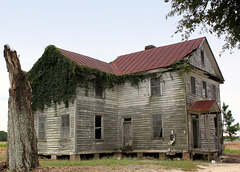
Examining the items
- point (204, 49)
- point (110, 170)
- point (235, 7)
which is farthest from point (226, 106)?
point (110, 170)

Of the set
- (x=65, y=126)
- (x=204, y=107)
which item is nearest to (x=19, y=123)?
(x=65, y=126)

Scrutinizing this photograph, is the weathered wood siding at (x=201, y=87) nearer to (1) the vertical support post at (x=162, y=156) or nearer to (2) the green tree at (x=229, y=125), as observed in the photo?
(1) the vertical support post at (x=162, y=156)

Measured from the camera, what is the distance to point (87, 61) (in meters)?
21.5

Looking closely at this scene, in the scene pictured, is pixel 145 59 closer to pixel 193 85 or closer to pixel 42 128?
pixel 193 85

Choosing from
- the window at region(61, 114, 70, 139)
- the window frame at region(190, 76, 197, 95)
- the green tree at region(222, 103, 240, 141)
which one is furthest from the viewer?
the green tree at region(222, 103, 240, 141)

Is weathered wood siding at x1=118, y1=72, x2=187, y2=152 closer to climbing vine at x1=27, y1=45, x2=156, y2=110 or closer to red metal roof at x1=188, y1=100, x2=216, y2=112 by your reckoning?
red metal roof at x1=188, y1=100, x2=216, y2=112

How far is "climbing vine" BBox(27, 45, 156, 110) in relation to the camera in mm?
18828

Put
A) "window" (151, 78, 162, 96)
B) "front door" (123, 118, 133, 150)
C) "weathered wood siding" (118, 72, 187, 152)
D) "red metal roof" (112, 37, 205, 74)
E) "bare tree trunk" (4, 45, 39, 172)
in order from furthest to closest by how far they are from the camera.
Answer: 1. "front door" (123, 118, 133, 150)
2. "red metal roof" (112, 37, 205, 74)
3. "window" (151, 78, 162, 96)
4. "weathered wood siding" (118, 72, 187, 152)
5. "bare tree trunk" (4, 45, 39, 172)

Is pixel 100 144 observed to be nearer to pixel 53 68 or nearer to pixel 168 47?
pixel 53 68

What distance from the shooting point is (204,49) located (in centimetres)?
2242

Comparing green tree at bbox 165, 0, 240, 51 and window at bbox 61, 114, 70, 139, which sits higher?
green tree at bbox 165, 0, 240, 51

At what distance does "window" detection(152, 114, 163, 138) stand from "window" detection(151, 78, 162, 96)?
63.4 inches

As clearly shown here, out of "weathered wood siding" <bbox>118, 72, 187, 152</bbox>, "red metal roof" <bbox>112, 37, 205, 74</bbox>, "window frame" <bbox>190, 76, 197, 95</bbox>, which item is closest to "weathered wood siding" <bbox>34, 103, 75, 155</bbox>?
"weathered wood siding" <bbox>118, 72, 187, 152</bbox>

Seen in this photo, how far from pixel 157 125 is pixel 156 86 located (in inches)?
108
